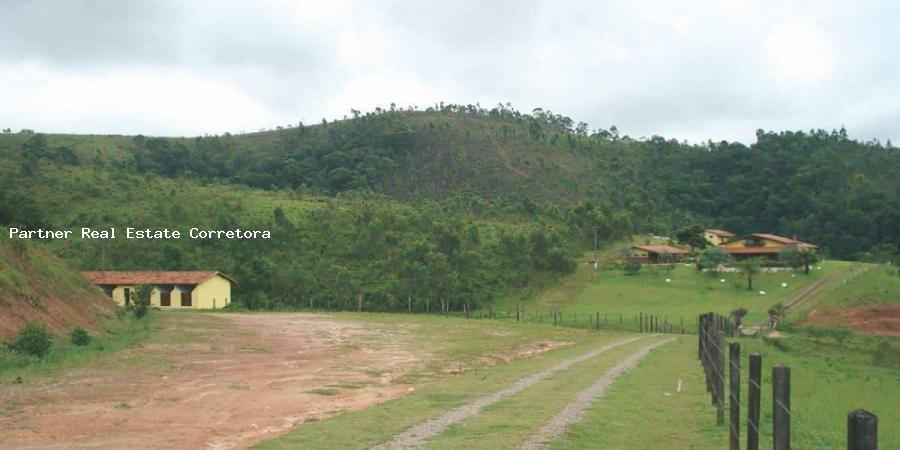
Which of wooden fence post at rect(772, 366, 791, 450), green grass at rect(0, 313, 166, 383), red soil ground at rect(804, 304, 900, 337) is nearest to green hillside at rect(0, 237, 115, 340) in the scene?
green grass at rect(0, 313, 166, 383)

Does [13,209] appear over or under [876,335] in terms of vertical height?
over

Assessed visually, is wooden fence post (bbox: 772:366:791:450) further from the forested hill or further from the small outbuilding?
the forested hill

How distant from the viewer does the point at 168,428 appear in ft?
48.4

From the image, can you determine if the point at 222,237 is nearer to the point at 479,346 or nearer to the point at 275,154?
the point at 479,346

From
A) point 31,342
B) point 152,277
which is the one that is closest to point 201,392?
point 31,342

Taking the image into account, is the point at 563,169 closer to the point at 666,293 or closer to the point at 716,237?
the point at 716,237

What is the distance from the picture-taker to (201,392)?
20188 millimetres

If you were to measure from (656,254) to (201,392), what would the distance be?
71687 mm

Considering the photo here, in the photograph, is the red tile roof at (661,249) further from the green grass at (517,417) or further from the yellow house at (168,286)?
the green grass at (517,417)

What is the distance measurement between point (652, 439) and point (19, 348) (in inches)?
756

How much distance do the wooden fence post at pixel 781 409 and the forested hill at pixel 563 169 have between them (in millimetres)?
98265

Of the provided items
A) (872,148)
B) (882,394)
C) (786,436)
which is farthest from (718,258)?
(872,148)

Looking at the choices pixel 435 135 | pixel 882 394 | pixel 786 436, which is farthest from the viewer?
pixel 435 135

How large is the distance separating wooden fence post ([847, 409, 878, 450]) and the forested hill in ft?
330
